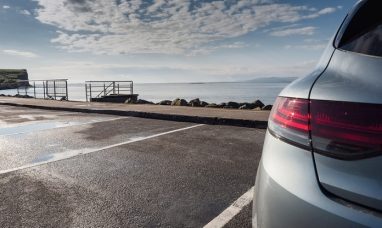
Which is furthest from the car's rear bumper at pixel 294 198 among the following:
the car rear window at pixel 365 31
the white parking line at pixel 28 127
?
the white parking line at pixel 28 127

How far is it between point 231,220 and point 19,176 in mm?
2988

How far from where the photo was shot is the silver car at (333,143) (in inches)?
47.8

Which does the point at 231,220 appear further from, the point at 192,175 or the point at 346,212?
the point at 346,212

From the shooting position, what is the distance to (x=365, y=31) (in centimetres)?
157

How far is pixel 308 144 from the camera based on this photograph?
1403 millimetres

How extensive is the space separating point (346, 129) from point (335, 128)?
0.04 meters

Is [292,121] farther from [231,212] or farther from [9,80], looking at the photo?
[9,80]

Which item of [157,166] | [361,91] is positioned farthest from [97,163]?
[361,91]

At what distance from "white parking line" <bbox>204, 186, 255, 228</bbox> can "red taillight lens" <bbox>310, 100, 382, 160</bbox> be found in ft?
5.90

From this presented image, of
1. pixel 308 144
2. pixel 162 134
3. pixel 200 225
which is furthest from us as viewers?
pixel 162 134

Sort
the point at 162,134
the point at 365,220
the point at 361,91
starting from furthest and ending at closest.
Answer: the point at 162,134 < the point at 361,91 < the point at 365,220

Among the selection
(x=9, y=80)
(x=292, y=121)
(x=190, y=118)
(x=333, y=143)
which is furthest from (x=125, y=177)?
(x=9, y=80)

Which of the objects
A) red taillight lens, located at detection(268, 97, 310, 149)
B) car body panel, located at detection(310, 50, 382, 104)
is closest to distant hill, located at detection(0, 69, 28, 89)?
red taillight lens, located at detection(268, 97, 310, 149)

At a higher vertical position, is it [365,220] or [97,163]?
[365,220]
